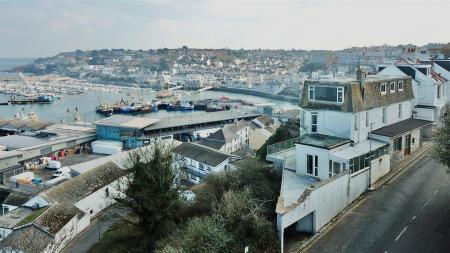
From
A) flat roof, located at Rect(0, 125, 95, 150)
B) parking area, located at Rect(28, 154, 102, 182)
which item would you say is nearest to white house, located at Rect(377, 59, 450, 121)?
parking area, located at Rect(28, 154, 102, 182)

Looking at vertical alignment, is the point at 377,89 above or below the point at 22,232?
above

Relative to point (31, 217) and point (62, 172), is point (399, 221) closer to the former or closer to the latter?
point (31, 217)

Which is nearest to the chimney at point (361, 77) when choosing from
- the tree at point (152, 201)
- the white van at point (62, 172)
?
the tree at point (152, 201)

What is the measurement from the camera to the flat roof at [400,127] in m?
17.4

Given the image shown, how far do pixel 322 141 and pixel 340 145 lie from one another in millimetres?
668

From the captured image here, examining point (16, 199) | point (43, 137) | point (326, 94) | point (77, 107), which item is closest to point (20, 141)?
point (43, 137)

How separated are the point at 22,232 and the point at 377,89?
16.2 metres

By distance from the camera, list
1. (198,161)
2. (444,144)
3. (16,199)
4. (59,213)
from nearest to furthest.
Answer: (444,144) < (59,213) < (16,199) < (198,161)

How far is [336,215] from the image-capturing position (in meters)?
13.5

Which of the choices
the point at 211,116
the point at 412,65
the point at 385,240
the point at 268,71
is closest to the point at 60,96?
the point at 211,116

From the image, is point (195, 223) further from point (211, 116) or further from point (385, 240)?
point (211, 116)

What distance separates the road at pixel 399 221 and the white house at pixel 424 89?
7249mm

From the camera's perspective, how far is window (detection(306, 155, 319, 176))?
15406mm

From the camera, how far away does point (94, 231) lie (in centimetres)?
2116
